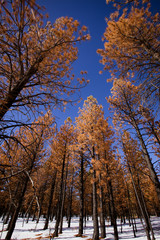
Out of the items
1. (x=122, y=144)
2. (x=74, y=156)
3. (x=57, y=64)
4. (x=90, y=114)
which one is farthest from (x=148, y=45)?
(x=74, y=156)

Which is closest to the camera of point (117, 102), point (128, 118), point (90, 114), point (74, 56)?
point (74, 56)

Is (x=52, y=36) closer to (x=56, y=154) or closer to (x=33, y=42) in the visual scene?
(x=33, y=42)

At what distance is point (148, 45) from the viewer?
14.4ft

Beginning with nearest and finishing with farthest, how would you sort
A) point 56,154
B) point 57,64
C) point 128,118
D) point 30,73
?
point 30,73 < point 57,64 < point 128,118 < point 56,154

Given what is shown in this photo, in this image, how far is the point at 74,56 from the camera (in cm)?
362

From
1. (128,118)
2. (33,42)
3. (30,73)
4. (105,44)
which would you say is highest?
(105,44)

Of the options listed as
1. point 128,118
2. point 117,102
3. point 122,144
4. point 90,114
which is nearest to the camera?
point 128,118

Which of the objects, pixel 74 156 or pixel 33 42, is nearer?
pixel 33 42

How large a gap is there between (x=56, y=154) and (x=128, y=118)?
Result: 712 centimetres

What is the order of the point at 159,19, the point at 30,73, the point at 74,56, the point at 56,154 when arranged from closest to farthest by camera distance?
the point at 30,73, the point at 74,56, the point at 159,19, the point at 56,154

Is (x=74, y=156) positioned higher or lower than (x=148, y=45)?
lower

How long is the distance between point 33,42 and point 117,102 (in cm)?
597

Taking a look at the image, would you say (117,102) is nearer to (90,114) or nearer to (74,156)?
(90,114)

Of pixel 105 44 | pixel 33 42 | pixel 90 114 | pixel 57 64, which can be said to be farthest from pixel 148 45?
pixel 90 114
